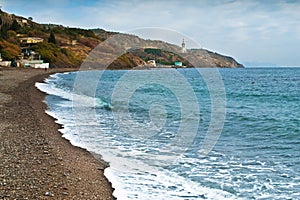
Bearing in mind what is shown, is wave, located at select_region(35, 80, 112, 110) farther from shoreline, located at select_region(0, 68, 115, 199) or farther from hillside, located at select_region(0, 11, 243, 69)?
hillside, located at select_region(0, 11, 243, 69)

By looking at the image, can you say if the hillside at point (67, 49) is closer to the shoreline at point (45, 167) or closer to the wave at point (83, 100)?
the wave at point (83, 100)

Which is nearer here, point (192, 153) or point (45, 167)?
point (45, 167)

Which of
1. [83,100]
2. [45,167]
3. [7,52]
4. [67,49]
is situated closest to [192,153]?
[45,167]

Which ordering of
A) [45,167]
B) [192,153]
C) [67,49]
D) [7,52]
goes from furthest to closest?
[67,49], [7,52], [192,153], [45,167]

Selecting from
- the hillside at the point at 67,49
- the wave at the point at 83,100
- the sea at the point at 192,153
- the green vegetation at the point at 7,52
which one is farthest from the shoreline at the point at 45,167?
the green vegetation at the point at 7,52

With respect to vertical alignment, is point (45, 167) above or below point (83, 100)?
below

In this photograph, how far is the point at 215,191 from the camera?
745cm

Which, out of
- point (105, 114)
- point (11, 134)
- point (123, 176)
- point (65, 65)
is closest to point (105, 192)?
point (123, 176)

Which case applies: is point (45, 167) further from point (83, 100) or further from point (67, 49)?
point (67, 49)

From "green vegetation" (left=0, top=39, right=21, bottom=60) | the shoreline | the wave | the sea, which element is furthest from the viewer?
"green vegetation" (left=0, top=39, right=21, bottom=60)

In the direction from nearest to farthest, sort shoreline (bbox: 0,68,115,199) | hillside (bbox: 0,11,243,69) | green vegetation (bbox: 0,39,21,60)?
shoreline (bbox: 0,68,115,199) < green vegetation (bbox: 0,39,21,60) < hillside (bbox: 0,11,243,69)

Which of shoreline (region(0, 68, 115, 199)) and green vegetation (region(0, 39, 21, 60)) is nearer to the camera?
shoreline (region(0, 68, 115, 199))

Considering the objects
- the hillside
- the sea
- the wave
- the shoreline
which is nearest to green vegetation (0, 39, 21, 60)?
the hillside

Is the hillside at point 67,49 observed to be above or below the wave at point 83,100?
above
